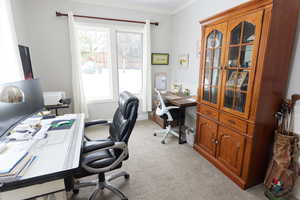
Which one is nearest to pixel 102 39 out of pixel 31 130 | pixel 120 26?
pixel 120 26

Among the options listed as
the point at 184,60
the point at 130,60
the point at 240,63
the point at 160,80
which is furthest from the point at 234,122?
the point at 130,60

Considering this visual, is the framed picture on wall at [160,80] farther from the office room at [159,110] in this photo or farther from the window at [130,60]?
the office room at [159,110]

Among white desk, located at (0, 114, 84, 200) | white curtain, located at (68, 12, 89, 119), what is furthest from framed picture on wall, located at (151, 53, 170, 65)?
white desk, located at (0, 114, 84, 200)

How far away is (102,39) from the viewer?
3.33m

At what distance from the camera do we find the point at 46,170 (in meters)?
0.91

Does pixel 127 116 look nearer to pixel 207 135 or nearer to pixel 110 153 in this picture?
pixel 110 153

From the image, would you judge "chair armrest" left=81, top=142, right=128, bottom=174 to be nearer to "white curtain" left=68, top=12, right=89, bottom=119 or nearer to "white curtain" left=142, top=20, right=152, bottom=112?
"white curtain" left=68, top=12, right=89, bottom=119

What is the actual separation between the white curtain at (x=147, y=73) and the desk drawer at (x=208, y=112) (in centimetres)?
165

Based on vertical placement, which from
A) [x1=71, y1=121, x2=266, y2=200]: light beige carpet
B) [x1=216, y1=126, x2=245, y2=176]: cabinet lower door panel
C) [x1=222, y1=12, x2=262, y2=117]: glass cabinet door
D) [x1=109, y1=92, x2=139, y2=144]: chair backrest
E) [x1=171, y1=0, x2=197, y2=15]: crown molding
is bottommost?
[x1=71, y1=121, x2=266, y2=200]: light beige carpet

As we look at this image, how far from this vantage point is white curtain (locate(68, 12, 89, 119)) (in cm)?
291

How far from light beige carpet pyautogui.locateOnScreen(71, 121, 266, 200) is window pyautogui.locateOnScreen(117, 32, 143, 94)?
5.41 ft

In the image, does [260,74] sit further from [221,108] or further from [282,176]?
[282,176]

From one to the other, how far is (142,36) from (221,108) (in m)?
2.55

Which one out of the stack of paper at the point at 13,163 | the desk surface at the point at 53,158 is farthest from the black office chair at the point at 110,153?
the stack of paper at the point at 13,163
